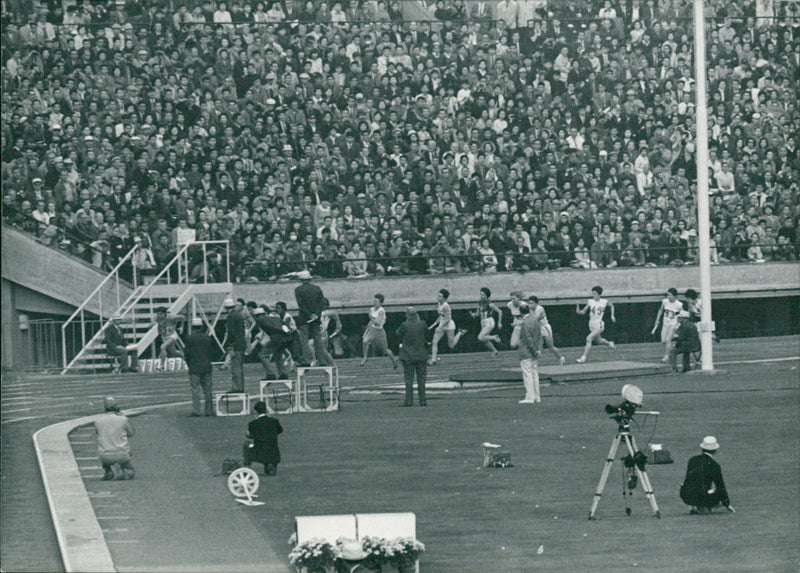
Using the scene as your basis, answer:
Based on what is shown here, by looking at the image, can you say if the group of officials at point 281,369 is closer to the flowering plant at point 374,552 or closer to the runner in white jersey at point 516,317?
the runner in white jersey at point 516,317

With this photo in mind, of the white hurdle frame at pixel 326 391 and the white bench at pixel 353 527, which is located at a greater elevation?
the white bench at pixel 353 527

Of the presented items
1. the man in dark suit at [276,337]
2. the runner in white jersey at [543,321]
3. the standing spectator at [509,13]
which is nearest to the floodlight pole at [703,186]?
the runner in white jersey at [543,321]

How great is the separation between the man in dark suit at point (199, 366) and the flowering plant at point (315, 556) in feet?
35.8

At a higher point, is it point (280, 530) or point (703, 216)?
point (703, 216)

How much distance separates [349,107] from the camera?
3834 cm

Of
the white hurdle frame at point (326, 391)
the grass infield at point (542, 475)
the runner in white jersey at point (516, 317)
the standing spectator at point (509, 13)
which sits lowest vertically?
the grass infield at point (542, 475)

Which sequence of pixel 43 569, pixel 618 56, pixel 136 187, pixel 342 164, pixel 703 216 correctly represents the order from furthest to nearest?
1. pixel 618 56
2. pixel 342 164
3. pixel 136 187
4. pixel 703 216
5. pixel 43 569

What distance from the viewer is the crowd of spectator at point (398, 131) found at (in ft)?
113

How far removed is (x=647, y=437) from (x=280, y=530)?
721 cm

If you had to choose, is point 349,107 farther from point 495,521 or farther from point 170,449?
point 495,521

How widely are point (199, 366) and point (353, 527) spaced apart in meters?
10.9

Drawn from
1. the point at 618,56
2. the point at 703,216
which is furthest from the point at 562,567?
the point at 618,56

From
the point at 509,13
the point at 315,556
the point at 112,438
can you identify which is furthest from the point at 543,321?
the point at 315,556

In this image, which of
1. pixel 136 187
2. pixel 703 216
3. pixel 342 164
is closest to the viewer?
pixel 703 216
